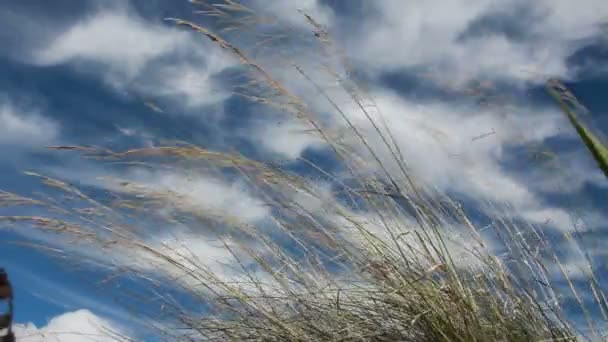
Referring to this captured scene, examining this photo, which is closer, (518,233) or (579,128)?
(579,128)

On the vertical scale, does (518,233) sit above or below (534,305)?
above

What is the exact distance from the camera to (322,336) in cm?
159

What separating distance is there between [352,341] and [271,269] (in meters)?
0.36

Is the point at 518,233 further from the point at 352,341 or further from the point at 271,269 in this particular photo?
the point at 271,269

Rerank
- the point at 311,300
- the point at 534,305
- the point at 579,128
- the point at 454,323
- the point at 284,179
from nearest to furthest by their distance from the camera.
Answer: the point at 579,128
the point at 454,323
the point at 534,305
the point at 311,300
the point at 284,179

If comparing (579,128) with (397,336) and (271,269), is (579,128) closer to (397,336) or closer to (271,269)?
(397,336)

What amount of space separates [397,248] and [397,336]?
0.21 m

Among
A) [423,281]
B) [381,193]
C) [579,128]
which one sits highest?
[381,193]

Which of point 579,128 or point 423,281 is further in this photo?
point 423,281

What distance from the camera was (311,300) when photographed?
1.66m

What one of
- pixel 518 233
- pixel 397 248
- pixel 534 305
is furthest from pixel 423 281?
pixel 518 233

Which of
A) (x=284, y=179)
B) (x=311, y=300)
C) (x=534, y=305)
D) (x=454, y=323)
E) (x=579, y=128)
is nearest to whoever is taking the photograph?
(x=579, y=128)

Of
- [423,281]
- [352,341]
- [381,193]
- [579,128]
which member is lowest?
[352,341]

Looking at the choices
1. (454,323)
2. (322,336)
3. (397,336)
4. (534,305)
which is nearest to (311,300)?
(322,336)
